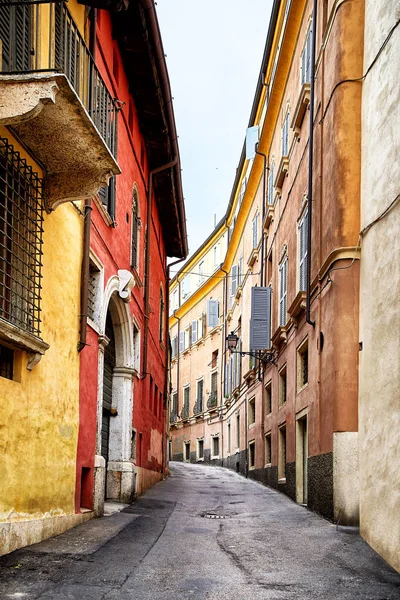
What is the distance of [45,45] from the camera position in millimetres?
8469

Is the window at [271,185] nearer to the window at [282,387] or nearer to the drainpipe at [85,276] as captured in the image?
the window at [282,387]

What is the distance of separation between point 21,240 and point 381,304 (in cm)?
409

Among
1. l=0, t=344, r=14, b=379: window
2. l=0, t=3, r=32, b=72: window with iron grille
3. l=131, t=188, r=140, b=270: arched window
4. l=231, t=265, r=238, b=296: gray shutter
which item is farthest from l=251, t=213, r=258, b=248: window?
l=0, t=3, r=32, b=72: window with iron grille

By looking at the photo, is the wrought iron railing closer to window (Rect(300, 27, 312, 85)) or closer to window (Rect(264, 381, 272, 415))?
window (Rect(264, 381, 272, 415))

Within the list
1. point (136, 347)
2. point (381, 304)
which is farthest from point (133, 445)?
point (381, 304)

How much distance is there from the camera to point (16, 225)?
831 cm

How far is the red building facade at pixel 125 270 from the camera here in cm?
1147

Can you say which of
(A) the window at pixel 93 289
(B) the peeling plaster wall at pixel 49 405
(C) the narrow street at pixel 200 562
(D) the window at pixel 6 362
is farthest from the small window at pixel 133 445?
(D) the window at pixel 6 362

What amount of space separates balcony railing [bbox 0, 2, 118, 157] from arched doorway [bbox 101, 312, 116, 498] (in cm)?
574

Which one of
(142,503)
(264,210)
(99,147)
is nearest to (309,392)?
(142,503)

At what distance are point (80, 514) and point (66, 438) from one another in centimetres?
135

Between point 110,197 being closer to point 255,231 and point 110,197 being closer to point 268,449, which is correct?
point 268,449

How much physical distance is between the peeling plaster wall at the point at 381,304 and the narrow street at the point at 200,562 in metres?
0.61

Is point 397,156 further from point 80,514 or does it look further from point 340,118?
point 80,514
